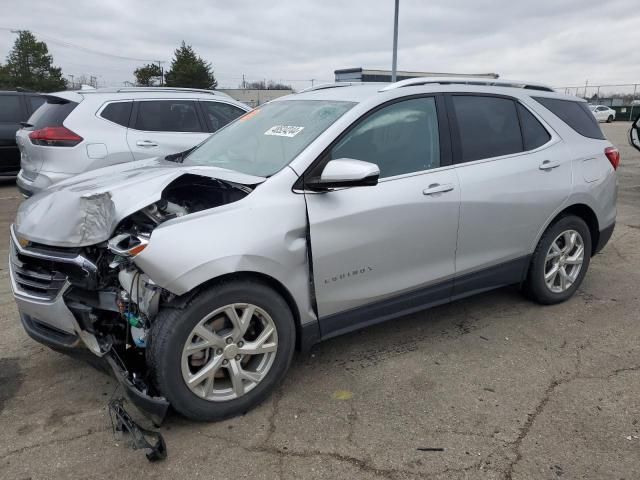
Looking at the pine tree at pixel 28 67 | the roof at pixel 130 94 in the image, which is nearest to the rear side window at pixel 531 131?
the roof at pixel 130 94

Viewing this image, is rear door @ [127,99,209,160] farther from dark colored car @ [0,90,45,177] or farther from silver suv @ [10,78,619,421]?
dark colored car @ [0,90,45,177]

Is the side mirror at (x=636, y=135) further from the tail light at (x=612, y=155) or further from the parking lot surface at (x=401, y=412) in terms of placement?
the parking lot surface at (x=401, y=412)

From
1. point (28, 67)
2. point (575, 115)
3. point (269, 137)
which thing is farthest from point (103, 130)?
point (28, 67)

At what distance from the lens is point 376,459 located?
2.44 metres

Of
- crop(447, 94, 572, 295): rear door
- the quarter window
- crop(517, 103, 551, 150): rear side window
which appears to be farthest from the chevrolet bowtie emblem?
the quarter window

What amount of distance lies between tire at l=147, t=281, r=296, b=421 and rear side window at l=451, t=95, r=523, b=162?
67.3 inches

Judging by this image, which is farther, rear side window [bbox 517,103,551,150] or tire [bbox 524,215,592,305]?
tire [bbox 524,215,592,305]

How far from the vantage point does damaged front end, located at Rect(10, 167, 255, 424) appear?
253 cm

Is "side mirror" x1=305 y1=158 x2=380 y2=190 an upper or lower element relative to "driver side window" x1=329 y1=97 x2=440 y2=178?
lower

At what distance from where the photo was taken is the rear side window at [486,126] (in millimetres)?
3545

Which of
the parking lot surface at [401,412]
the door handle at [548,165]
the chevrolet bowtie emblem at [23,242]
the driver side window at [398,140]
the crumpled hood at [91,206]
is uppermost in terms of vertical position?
the driver side window at [398,140]

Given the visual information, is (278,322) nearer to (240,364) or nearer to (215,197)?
(240,364)

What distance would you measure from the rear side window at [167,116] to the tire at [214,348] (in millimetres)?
4749

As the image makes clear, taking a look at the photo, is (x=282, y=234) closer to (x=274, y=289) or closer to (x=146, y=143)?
(x=274, y=289)
